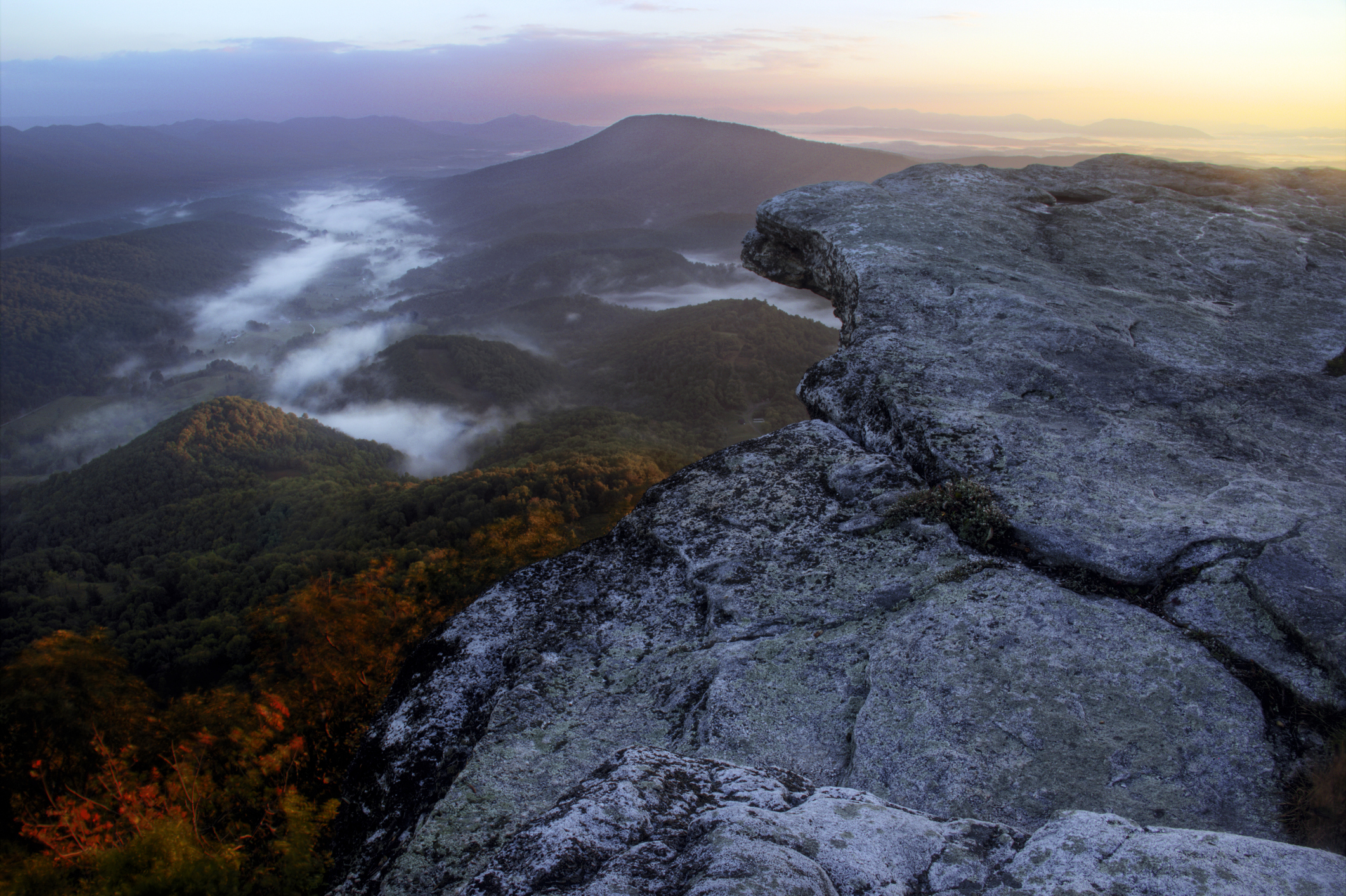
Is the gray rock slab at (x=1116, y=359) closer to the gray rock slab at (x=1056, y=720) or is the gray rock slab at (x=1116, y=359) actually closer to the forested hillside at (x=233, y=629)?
the gray rock slab at (x=1056, y=720)

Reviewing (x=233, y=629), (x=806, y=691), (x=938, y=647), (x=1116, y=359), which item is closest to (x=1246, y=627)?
(x=938, y=647)

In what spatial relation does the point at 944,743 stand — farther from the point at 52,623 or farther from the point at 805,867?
the point at 52,623

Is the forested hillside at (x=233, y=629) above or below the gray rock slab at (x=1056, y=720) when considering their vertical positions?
below

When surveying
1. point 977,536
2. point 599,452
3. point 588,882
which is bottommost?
point 599,452

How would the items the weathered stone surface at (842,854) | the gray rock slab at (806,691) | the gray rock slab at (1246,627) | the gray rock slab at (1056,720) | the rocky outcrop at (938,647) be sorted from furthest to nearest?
the gray rock slab at (1246,627)
the gray rock slab at (806,691)
the gray rock slab at (1056,720)
the rocky outcrop at (938,647)
the weathered stone surface at (842,854)

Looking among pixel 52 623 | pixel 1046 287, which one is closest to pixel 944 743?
pixel 1046 287

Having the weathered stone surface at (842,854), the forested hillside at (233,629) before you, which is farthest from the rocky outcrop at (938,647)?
the forested hillside at (233,629)
